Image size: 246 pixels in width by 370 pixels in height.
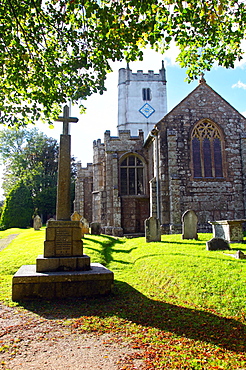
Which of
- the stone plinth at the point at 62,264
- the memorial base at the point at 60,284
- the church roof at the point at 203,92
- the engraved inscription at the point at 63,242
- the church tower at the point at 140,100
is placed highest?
A: the church tower at the point at 140,100

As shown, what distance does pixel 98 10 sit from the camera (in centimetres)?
534

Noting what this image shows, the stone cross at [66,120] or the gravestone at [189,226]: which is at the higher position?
the stone cross at [66,120]

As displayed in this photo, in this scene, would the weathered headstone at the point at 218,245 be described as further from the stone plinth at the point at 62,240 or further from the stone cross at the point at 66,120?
the stone cross at the point at 66,120

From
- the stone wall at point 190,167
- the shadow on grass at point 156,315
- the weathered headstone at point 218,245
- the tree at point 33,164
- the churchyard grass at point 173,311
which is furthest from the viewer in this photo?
the tree at point 33,164

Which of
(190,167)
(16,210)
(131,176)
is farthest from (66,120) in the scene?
(16,210)

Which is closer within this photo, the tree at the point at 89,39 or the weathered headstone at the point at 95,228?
the tree at the point at 89,39

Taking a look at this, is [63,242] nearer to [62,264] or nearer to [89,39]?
[62,264]

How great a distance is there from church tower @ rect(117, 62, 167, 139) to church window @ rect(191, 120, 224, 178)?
23.6 meters

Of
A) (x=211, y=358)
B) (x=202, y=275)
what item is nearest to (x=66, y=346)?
(x=211, y=358)

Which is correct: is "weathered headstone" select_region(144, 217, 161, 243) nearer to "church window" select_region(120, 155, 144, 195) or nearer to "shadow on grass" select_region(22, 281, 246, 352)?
"shadow on grass" select_region(22, 281, 246, 352)

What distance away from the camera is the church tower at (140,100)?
3997 cm

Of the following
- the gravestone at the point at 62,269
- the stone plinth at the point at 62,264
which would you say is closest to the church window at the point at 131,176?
the gravestone at the point at 62,269

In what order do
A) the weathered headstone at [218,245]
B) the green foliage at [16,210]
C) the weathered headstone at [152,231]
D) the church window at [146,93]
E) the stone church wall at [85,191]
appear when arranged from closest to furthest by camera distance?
the weathered headstone at [218,245] < the weathered headstone at [152,231] < the stone church wall at [85,191] < the green foliage at [16,210] < the church window at [146,93]

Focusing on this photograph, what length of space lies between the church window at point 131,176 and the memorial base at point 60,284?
1496cm
